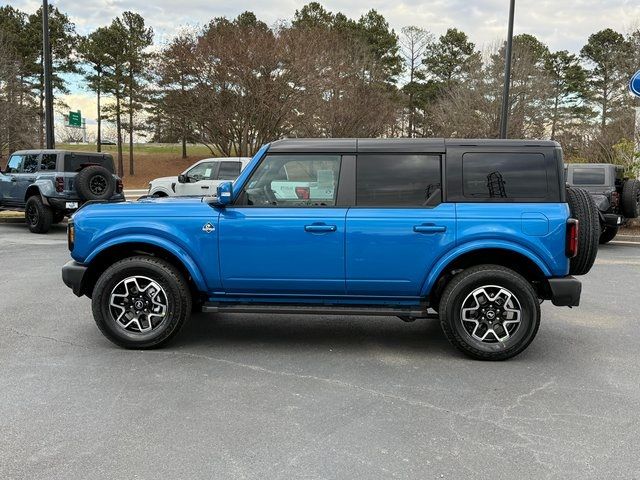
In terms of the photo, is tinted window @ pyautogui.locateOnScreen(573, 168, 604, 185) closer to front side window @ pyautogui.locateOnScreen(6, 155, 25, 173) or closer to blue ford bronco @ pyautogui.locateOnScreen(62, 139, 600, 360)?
blue ford bronco @ pyautogui.locateOnScreen(62, 139, 600, 360)

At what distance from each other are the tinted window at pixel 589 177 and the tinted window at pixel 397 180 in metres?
9.15

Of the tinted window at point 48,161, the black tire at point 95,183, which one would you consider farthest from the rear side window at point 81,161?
the black tire at point 95,183

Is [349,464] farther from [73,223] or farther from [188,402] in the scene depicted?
[73,223]

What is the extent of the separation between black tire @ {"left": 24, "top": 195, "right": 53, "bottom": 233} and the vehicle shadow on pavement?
28.1ft

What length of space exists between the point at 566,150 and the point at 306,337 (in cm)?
2977

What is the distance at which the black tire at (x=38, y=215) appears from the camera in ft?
42.4

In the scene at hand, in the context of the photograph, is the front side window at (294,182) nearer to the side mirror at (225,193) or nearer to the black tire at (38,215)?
the side mirror at (225,193)

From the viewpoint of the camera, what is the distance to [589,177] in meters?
12.5

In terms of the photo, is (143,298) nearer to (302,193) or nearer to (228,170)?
(302,193)

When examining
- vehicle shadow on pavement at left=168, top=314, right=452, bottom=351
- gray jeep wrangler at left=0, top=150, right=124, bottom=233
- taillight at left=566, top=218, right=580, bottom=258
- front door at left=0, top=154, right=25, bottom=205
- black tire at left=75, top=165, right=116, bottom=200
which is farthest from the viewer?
front door at left=0, top=154, right=25, bottom=205

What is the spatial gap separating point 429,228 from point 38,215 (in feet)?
36.7

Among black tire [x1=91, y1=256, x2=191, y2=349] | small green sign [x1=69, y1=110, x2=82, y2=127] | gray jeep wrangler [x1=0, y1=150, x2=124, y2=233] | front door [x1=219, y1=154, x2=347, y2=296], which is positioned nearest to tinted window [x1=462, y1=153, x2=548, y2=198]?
front door [x1=219, y1=154, x2=347, y2=296]

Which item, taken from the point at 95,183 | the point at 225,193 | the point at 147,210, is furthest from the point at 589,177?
the point at 95,183

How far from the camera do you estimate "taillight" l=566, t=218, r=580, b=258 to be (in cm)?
451
